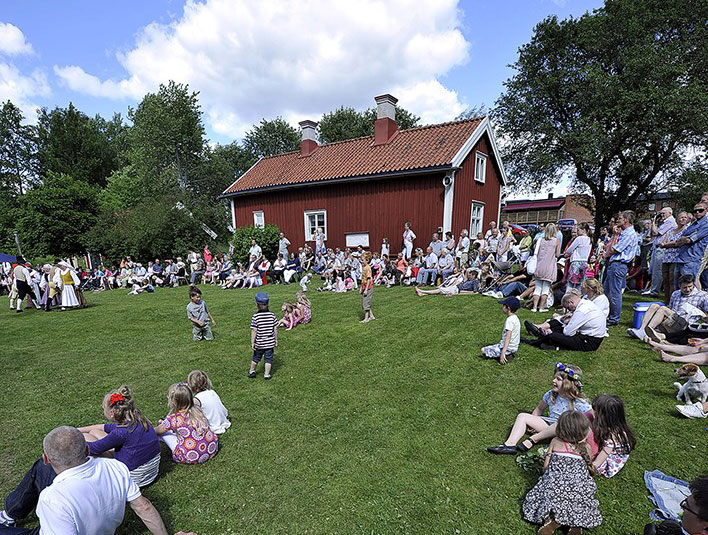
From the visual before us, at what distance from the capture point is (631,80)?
20.1m

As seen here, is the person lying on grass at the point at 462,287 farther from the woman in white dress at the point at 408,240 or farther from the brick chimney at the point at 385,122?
the brick chimney at the point at 385,122

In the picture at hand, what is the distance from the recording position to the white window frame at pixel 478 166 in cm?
1842

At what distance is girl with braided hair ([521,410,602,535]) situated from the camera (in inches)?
111

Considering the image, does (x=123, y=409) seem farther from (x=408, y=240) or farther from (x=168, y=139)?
(x=168, y=139)

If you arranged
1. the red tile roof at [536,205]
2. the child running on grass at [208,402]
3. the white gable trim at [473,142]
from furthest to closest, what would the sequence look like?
1. the red tile roof at [536,205]
2. the white gable trim at [473,142]
3. the child running on grass at [208,402]

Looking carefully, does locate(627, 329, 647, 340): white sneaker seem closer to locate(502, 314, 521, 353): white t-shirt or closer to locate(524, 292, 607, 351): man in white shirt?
locate(524, 292, 607, 351): man in white shirt

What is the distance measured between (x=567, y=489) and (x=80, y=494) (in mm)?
3648

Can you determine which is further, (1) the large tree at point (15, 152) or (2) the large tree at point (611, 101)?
(1) the large tree at point (15, 152)

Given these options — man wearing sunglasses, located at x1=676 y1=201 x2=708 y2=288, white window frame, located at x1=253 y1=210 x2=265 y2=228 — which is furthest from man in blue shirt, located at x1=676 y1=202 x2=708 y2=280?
white window frame, located at x1=253 y1=210 x2=265 y2=228

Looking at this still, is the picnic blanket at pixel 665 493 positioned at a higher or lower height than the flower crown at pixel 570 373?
lower

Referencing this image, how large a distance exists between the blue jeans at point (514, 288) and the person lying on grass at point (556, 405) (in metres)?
6.83

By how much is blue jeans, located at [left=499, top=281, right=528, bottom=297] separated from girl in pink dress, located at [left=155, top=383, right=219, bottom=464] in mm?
9163

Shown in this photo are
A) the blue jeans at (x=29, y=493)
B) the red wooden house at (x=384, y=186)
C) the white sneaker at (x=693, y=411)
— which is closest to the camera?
the blue jeans at (x=29, y=493)

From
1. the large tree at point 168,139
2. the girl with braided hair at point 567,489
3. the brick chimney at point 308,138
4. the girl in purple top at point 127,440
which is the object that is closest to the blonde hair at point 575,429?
the girl with braided hair at point 567,489
